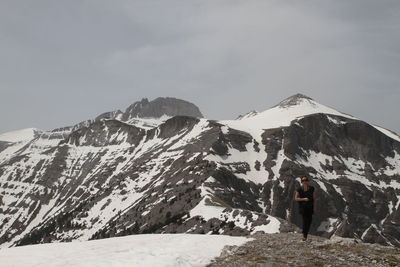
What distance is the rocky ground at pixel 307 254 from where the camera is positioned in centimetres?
2114

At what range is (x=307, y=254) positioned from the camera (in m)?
22.7

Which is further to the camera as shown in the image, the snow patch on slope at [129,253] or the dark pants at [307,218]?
the dark pants at [307,218]

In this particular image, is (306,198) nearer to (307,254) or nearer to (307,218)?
(307,218)

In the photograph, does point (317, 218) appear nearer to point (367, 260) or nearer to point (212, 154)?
point (212, 154)

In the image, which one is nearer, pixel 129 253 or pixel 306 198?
pixel 129 253

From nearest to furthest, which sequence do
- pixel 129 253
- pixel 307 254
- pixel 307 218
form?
pixel 307 254, pixel 129 253, pixel 307 218

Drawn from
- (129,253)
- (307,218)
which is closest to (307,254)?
(307,218)

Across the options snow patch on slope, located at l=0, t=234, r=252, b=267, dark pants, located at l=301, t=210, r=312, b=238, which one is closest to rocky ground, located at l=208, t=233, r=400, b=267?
dark pants, located at l=301, t=210, r=312, b=238

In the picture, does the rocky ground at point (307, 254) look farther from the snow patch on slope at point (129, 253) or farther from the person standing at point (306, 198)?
the person standing at point (306, 198)

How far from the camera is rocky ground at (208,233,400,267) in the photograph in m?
21.1

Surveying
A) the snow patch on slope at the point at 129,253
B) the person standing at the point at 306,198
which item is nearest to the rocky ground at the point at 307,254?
the snow patch on slope at the point at 129,253

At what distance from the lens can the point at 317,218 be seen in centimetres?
18700

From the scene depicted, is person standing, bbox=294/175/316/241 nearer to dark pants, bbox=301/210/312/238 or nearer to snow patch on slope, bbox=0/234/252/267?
dark pants, bbox=301/210/312/238

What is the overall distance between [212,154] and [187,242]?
169 metres
